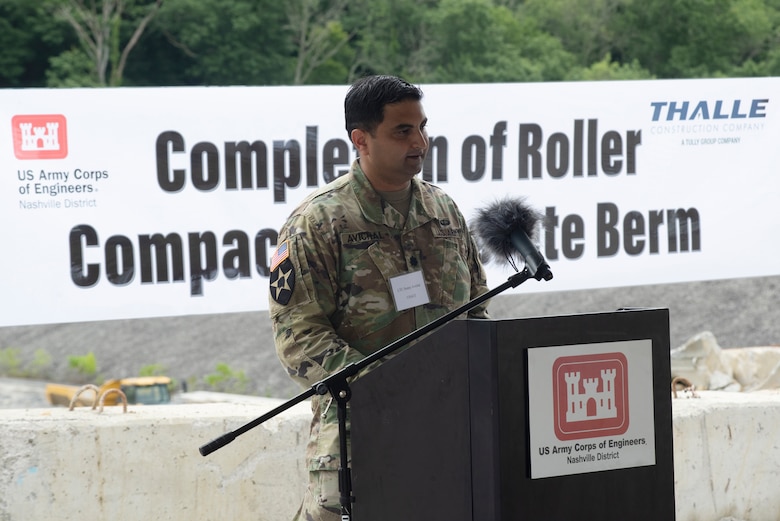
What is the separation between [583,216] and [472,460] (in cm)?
359

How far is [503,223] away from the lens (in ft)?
6.63

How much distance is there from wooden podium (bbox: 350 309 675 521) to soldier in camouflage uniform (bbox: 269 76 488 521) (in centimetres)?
45

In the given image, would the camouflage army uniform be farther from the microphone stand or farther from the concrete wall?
the concrete wall

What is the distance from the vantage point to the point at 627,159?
5262mm

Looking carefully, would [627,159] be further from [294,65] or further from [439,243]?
[294,65]

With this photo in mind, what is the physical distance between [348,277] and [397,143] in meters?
0.34

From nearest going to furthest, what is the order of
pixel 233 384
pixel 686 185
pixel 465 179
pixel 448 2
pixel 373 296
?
pixel 373 296 → pixel 465 179 → pixel 686 185 → pixel 233 384 → pixel 448 2

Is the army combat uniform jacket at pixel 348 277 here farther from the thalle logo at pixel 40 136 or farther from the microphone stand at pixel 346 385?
the thalle logo at pixel 40 136

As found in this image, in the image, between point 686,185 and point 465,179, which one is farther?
point 686,185

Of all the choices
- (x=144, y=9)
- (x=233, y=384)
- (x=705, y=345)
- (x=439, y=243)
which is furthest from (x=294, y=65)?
(x=439, y=243)

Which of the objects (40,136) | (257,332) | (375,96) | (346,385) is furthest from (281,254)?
(257,332)

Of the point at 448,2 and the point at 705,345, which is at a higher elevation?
the point at 448,2

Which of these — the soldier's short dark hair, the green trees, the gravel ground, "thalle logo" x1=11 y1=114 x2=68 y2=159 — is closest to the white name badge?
the soldier's short dark hair

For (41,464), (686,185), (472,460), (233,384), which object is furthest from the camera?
(233,384)
